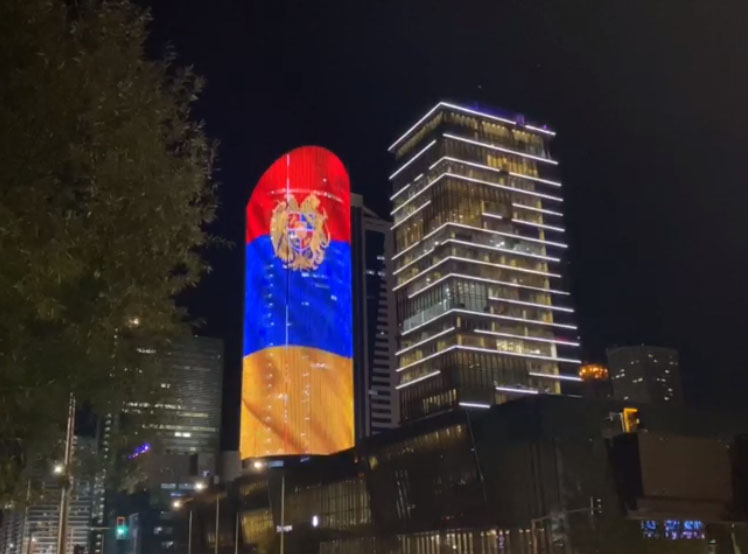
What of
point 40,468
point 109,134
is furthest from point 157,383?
point 109,134

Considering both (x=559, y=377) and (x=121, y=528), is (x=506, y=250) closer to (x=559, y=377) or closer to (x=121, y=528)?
(x=559, y=377)

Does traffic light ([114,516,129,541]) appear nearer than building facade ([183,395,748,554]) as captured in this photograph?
Result: Yes

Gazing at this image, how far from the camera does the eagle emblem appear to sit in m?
137

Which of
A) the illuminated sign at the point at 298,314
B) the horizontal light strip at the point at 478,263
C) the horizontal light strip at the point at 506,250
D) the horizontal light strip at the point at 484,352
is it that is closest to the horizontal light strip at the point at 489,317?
the horizontal light strip at the point at 484,352

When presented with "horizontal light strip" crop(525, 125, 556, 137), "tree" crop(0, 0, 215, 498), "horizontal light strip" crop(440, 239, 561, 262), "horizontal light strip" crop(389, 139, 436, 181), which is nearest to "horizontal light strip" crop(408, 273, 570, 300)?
"horizontal light strip" crop(440, 239, 561, 262)

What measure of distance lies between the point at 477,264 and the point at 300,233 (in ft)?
104

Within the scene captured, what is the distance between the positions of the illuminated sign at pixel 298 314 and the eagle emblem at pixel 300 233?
0.55 feet

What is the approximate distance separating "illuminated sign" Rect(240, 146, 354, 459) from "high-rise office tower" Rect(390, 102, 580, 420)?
15880 millimetres

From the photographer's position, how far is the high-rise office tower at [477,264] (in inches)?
5482

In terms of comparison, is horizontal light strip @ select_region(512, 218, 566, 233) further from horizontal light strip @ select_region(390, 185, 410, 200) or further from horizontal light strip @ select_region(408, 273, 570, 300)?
horizontal light strip @ select_region(390, 185, 410, 200)

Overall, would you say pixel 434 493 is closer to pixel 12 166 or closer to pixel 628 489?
pixel 628 489

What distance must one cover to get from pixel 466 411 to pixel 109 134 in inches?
2519

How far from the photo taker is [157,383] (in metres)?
14.3

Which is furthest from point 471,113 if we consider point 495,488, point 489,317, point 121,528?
point 121,528
